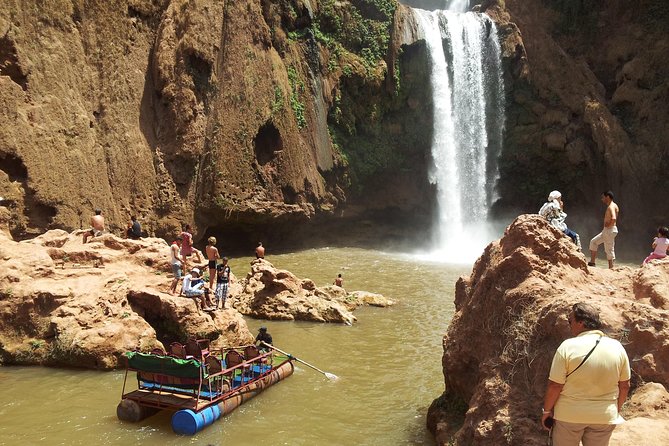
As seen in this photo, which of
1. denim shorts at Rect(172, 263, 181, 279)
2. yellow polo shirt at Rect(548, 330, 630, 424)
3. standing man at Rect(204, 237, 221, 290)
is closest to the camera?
yellow polo shirt at Rect(548, 330, 630, 424)

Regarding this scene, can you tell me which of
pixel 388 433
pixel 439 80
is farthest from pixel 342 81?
pixel 388 433

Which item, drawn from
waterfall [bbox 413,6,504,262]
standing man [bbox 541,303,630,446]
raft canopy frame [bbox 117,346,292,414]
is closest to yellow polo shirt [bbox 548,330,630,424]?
standing man [bbox 541,303,630,446]

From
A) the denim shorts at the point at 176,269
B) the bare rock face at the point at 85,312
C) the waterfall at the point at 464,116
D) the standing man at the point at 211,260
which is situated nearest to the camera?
the bare rock face at the point at 85,312

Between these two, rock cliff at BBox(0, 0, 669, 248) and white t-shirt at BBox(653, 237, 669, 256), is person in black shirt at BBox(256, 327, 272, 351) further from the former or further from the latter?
rock cliff at BBox(0, 0, 669, 248)

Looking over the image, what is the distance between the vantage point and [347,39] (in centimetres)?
3053

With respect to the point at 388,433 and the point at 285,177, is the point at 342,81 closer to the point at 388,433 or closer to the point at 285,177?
the point at 285,177

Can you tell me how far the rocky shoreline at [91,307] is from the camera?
10859 mm

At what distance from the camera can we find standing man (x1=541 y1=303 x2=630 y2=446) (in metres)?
4.26

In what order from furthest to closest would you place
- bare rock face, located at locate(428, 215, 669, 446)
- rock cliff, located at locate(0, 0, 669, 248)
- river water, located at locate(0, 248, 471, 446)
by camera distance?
rock cliff, located at locate(0, 0, 669, 248) → river water, located at locate(0, 248, 471, 446) → bare rock face, located at locate(428, 215, 669, 446)

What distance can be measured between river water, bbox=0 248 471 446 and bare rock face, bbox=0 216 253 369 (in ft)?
1.53

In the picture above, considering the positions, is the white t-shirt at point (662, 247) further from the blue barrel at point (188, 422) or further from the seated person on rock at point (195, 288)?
the seated person on rock at point (195, 288)

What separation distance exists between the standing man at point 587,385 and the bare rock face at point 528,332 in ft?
2.02

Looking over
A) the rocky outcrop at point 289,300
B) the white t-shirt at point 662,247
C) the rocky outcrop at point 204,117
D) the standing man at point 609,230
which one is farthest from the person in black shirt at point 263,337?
the rocky outcrop at point 204,117

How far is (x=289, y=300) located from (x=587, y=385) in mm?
11680
